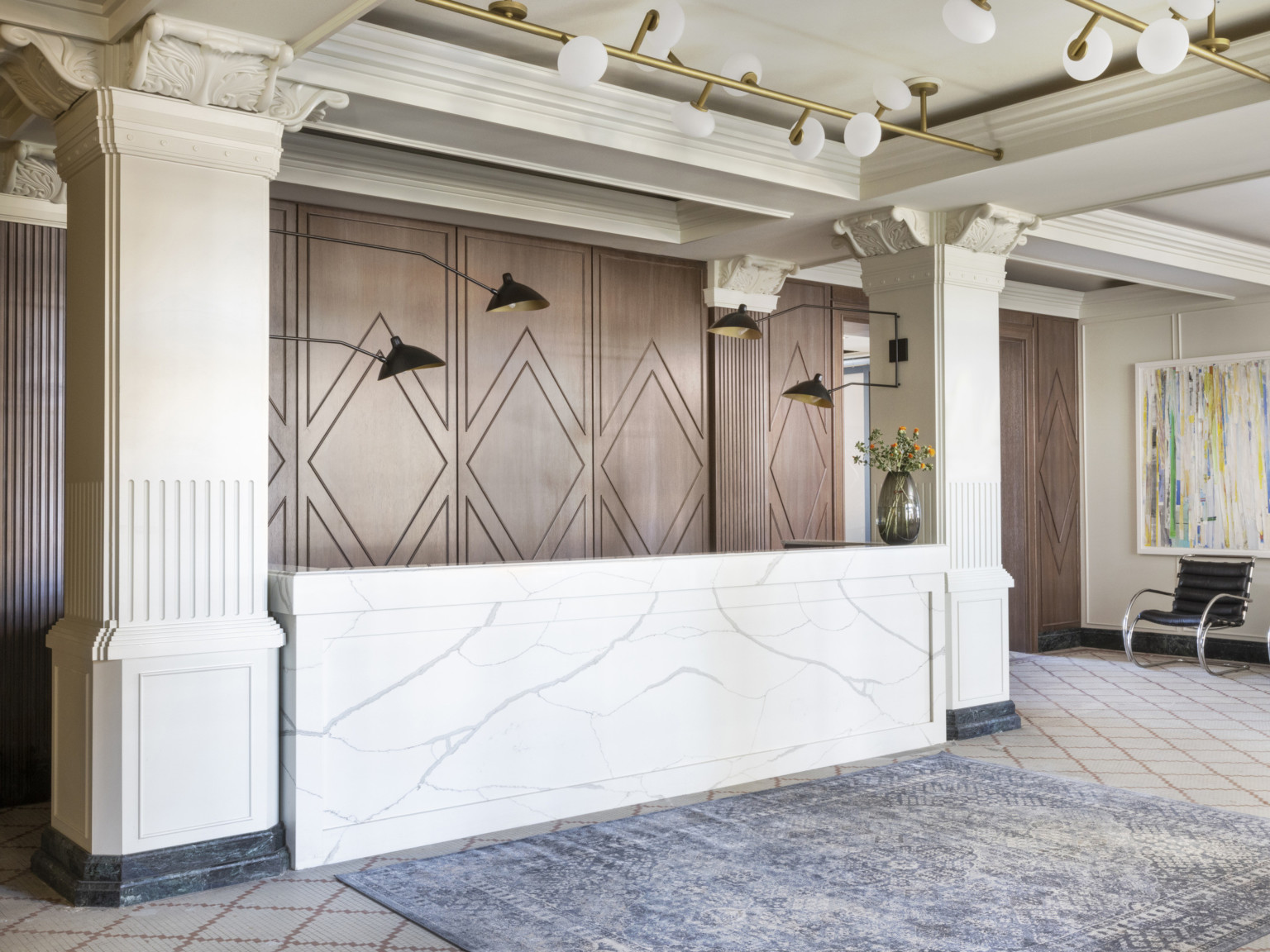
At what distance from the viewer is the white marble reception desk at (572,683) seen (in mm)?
4199

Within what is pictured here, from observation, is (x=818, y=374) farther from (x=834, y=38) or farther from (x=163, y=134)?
(x=163, y=134)

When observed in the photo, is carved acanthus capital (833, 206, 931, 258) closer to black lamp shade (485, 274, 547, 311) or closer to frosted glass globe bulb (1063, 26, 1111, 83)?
black lamp shade (485, 274, 547, 311)

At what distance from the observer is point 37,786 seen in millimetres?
5172

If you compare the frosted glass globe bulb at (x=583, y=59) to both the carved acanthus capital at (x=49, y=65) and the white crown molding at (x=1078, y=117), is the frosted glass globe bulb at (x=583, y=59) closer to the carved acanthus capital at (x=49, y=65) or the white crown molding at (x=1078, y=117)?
the carved acanthus capital at (x=49, y=65)

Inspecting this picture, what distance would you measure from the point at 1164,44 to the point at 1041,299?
672 cm

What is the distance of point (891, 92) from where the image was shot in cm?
447

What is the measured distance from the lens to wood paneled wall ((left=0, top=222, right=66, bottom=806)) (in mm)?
5066

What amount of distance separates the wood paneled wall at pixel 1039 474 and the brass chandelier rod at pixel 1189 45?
5.26 meters

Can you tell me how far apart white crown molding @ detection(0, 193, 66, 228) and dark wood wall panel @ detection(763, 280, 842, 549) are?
4.51m

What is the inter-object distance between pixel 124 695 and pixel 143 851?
533mm

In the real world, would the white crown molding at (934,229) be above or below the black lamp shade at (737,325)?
above

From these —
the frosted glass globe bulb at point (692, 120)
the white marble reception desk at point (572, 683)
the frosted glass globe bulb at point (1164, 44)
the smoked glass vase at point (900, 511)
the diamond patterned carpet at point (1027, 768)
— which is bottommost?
the diamond patterned carpet at point (1027, 768)

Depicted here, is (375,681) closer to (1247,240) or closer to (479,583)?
(479,583)

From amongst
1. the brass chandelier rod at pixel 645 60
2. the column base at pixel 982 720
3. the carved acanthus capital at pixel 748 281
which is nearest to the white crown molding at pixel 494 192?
the carved acanthus capital at pixel 748 281
